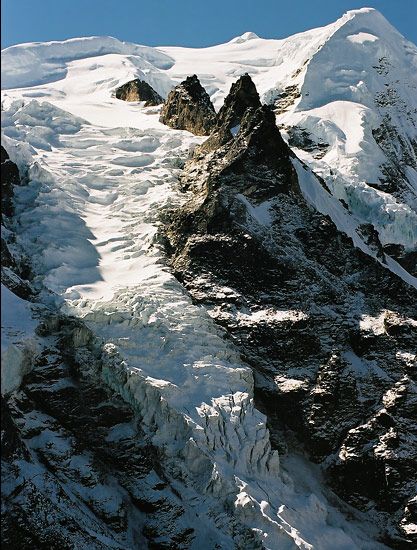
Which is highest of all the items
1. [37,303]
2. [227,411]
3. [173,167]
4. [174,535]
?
[173,167]

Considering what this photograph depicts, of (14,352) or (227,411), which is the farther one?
(227,411)

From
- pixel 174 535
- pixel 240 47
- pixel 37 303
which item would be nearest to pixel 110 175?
pixel 37 303

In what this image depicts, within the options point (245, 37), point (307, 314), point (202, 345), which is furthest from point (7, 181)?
point (245, 37)

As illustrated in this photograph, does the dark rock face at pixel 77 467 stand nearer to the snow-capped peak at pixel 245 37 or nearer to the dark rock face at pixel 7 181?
the dark rock face at pixel 7 181

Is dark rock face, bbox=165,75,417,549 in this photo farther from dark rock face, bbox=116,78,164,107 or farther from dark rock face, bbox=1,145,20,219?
dark rock face, bbox=116,78,164,107

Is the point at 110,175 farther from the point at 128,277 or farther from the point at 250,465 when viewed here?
the point at 250,465

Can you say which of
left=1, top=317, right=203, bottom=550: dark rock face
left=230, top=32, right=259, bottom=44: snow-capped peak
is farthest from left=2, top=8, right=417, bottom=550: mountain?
left=230, top=32, right=259, bottom=44: snow-capped peak

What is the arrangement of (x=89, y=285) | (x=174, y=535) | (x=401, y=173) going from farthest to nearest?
(x=401, y=173), (x=89, y=285), (x=174, y=535)
